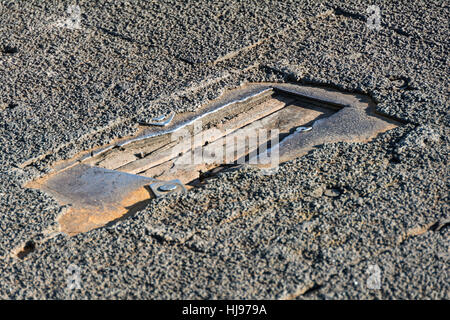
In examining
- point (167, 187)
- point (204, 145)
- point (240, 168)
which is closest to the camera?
point (167, 187)

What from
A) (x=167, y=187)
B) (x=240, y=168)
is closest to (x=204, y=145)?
(x=240, y=168)

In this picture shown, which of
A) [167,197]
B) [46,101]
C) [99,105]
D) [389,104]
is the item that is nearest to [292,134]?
[389,104]

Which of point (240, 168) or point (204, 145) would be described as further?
point (204, 145)

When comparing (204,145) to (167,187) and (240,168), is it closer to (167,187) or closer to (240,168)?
(240,168)

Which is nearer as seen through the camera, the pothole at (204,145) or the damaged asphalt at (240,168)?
the damaged asphalt at (240,168)
